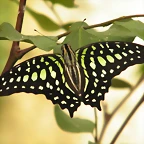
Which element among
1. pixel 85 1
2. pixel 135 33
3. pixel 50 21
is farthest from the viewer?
pixel 85 1

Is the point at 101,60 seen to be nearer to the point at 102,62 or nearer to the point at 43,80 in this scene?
the point at 102,62

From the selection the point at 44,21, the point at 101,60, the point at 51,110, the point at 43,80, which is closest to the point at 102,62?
the point at 101,60

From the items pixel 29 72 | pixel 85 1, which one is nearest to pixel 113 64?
pixel 29 72

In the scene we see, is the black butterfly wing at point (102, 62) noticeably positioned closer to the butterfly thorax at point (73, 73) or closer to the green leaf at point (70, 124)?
the butterfly thorax at point (73, 73)

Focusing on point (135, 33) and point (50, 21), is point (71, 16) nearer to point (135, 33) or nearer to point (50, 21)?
point (50, 21)

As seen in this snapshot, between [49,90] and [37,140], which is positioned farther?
[37,140]
